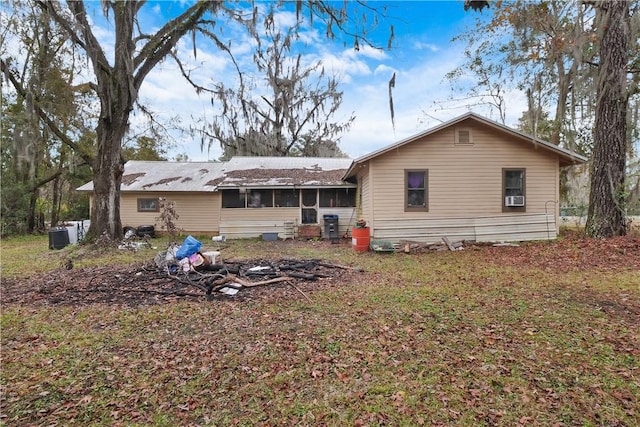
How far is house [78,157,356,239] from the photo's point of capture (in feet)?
47.1

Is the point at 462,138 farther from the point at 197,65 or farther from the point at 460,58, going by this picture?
the point at 197,65

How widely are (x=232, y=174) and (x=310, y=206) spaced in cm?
412

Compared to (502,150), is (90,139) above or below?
above

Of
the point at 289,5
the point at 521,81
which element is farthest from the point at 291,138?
the point at 289,5

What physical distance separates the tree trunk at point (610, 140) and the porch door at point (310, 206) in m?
9.57

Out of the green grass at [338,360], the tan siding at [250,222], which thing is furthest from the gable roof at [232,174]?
the green grass at [338,360]

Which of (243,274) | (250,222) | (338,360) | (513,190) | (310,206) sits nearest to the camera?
(338,360)

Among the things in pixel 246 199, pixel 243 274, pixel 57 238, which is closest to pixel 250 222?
pixel 246 199

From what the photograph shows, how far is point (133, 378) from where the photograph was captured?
2996mm

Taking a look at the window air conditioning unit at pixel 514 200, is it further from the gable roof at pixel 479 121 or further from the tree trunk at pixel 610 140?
the tree trunk at pixel 610 140

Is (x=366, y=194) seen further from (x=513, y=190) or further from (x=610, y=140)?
(x=610, y=140)

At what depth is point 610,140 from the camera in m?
8.74

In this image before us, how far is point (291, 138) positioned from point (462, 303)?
76.1 feet

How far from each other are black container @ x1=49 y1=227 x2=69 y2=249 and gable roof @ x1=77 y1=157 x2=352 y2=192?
12.2ft
